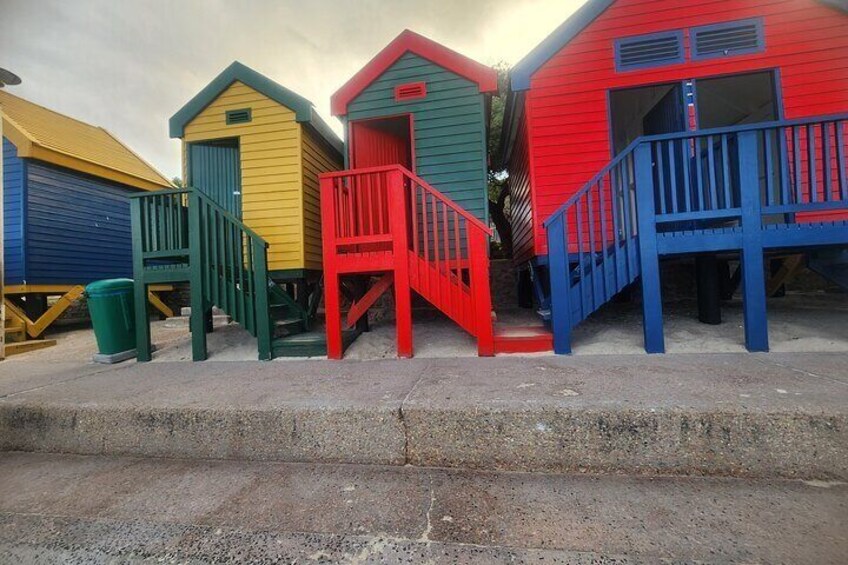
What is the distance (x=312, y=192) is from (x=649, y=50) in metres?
5.30

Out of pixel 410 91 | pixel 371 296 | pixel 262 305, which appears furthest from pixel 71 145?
pixel 371 296

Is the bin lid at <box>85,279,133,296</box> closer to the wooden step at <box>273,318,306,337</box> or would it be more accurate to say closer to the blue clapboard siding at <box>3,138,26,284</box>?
the wooden step at <box>273,318,306,337</box>

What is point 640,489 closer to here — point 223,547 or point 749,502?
point 749,502

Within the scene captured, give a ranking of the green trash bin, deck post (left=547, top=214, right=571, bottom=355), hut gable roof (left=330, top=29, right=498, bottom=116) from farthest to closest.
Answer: hut gable roof (left=330, top=29, right=498, bottom=116) → the green trash bin → deck post (left=547, top=214, right=571, bottom=355)

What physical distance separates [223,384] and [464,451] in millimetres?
2162

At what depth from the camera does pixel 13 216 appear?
671 centimetres

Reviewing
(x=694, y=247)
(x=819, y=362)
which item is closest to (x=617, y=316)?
(x=694, y=247)

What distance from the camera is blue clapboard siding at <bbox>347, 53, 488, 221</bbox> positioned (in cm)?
500

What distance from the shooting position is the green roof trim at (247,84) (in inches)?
213

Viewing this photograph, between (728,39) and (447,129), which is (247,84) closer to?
(447,129)

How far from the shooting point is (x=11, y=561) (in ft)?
4.61

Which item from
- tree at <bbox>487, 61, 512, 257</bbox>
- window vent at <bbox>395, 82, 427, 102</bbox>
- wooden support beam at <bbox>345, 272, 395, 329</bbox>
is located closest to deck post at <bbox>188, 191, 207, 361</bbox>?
wooden support beam at <bbox>345, 272, 395, 329</bbox>

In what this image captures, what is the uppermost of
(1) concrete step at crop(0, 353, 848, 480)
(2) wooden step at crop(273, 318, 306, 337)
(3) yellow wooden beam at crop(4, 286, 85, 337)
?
(3) yellow wooden beam at crop(4, 286, 85, 337)

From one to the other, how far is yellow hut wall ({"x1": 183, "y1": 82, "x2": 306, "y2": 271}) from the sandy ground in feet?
5.02
